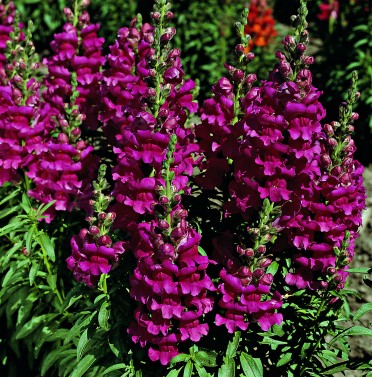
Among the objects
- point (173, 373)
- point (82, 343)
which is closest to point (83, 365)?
point (82, 343)

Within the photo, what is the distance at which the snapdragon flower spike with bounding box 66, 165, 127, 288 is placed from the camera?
3.30 m

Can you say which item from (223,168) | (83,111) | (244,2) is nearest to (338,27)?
(244,2)

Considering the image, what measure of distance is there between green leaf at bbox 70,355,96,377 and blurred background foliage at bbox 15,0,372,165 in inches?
178

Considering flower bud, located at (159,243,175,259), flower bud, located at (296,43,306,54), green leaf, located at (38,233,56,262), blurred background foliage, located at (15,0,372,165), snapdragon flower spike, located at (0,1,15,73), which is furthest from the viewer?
blurred background foliage, located at (15,0,372,165)

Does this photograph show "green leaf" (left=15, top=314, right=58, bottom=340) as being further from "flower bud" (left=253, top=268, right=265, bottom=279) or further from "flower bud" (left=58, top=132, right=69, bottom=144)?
"flower bud" (left=253, top=268, right=265, bottom=279)

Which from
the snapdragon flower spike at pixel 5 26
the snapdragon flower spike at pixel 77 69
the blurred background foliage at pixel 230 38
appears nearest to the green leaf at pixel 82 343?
the snapdragon flower spike at pixel 77 69

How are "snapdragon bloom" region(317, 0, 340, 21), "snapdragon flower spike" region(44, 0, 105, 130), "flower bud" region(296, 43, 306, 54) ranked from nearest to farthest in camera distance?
"flower bud" region(296, 43, 306, 54) → "snapdragon flower spike" region(44, 0, 105, 130) → "snapdragon bloom" region(317, 0, 340, 21)

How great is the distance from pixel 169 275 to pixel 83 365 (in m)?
0.89

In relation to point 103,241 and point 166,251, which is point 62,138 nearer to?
point 103,241

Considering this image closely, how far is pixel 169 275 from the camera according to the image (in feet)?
9.99

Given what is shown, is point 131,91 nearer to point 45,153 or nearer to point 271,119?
point 45,153

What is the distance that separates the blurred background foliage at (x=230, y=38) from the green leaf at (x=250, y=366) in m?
4.61

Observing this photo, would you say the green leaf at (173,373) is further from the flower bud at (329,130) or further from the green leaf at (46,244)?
Answer: the flower bud at (329,130)

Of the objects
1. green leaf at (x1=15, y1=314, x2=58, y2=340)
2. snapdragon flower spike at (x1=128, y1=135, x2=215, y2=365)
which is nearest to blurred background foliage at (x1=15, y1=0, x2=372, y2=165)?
green leaf at (x1=15, y1=314, x2=58, y2=340)
